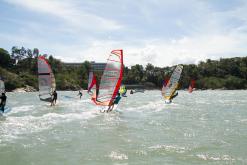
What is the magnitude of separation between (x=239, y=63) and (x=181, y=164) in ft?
562

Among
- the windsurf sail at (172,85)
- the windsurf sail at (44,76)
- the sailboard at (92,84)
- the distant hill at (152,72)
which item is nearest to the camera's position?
the windsurf sail at (44,76)

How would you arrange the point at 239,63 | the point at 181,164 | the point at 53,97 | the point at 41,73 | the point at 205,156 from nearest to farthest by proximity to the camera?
1. the point at 181,164
2. the point at 205,156
3. the point at 41,73
4. the point at 53,97
5. the point at 239,63

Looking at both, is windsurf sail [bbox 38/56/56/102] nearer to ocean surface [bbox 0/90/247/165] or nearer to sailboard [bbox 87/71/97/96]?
sailboard [bbox 87/71/97/96]

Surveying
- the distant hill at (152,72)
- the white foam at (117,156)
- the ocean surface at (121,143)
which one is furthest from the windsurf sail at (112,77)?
the distant hill at (152,72)

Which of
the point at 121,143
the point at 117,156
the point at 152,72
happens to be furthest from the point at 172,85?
the point at 152,72

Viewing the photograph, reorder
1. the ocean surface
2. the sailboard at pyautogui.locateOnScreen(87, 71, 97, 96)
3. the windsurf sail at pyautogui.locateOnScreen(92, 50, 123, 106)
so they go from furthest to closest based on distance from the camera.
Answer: the sailboard at pyautogui.locateOnScreen(87, 71, 97, 96), the windsurf sail at pyautogui.locateOnScreen(92, 50, 123, 106), the ocean surface

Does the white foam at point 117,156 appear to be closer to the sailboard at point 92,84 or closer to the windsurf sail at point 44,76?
the windsurf sail at point 44,76

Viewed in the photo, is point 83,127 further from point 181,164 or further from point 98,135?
point 181,164

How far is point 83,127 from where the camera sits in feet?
63.2

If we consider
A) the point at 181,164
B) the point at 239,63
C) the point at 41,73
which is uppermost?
the point at 239,63

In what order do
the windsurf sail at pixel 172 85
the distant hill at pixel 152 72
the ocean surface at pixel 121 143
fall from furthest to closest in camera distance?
the distant hill at pixel 152 72 → the windsurf sail at pixel 172 85 → the ocean surface at pixel 121 143

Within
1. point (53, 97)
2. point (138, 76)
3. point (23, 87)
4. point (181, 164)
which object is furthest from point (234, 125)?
point (138, 76)

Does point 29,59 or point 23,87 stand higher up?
point 29,59

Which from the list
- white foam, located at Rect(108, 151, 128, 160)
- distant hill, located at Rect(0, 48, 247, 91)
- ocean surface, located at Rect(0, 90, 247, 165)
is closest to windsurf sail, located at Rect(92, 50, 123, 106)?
ocean surface, located at Rect(0, 90, 247, 165)
